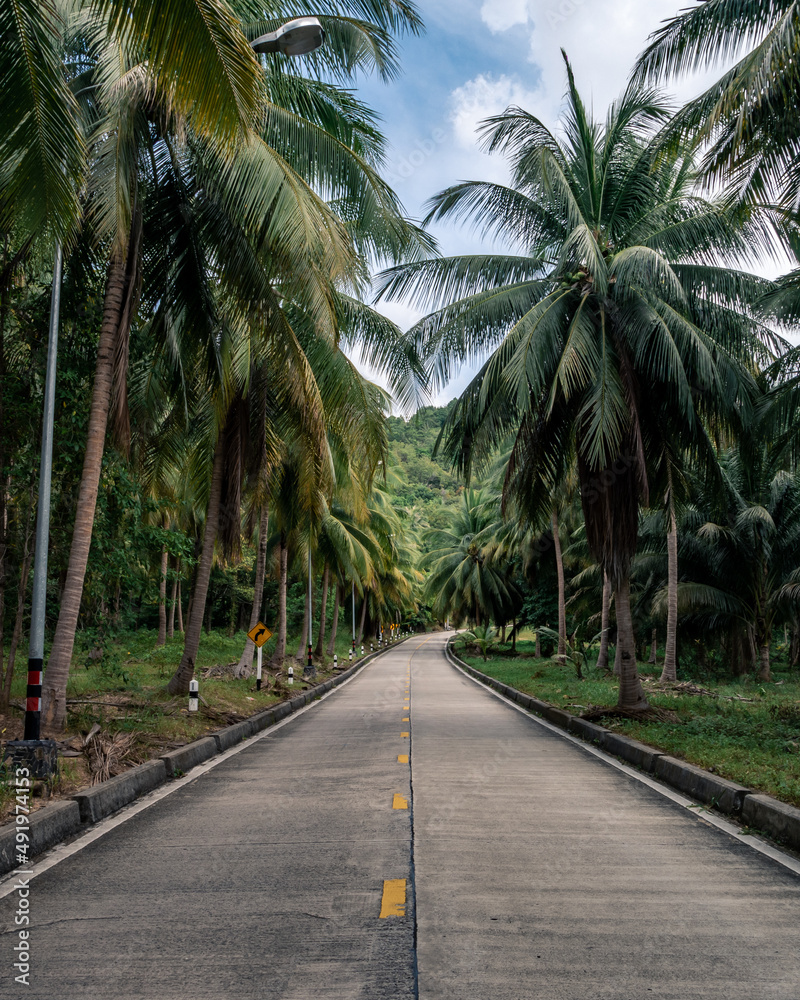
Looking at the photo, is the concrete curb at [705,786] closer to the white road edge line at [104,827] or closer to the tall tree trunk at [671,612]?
the white road edge line at [104,827]

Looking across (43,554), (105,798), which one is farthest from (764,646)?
(43,554)

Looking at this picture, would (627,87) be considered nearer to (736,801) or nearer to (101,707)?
(736,801)

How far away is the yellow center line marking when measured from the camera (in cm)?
426

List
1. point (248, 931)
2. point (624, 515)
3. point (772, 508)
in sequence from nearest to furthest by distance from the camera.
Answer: point (248, 931)
point (624, 515)
point (772, 508)

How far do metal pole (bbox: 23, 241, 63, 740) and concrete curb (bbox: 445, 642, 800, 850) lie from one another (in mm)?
6067

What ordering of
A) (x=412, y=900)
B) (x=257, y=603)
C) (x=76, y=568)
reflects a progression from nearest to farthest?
(x=412, y=900)
(x=76, y=568)
(x=257, y=603)

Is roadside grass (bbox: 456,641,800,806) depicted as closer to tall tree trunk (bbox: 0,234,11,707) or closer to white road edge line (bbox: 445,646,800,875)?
white road edge line (bbox: 445,646,800,875)

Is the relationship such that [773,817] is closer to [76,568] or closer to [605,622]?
[76,568]

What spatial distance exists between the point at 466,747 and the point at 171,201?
8541 mm

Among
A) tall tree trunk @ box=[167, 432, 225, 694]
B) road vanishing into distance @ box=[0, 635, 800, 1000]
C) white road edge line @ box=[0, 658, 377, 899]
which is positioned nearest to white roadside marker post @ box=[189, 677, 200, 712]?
white road edge line @ box=[0, 658, 377, 899]

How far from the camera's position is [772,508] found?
84.2ft

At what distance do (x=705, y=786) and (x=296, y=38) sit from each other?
807 cm

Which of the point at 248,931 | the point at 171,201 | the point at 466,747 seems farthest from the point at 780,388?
the point at 248,931

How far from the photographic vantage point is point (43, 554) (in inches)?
301
